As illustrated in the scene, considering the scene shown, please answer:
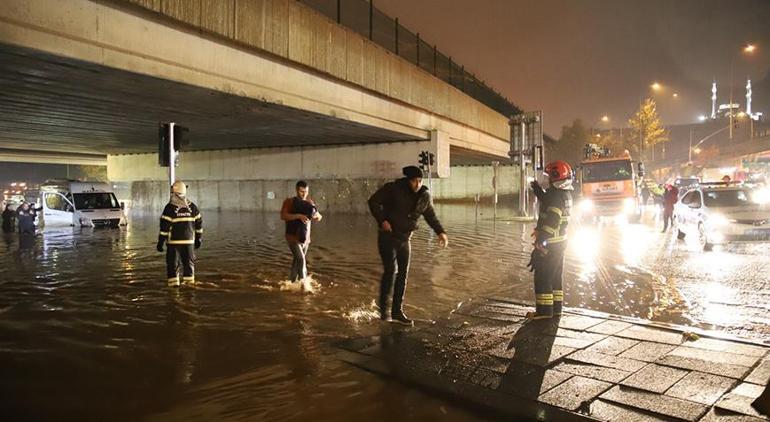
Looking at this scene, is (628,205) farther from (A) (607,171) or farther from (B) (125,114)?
(B) (125,114)

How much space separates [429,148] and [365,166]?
3905mm

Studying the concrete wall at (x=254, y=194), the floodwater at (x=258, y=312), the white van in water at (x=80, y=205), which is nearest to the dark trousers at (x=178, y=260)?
the floodwater at (x=258, y=312)

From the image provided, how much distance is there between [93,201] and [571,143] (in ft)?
189

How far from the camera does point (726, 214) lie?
13180mm

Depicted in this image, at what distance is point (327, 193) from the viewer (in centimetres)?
3158

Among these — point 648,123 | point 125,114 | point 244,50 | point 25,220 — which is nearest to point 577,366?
point 244,50

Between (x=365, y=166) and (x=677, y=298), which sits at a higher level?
(x=365, y=166)

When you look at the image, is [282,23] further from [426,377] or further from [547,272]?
[426,377]

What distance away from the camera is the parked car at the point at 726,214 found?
42.0 feet

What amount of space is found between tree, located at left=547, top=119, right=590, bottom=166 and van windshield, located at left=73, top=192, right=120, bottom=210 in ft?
178

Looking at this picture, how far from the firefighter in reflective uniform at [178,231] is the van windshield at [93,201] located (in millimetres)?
15645

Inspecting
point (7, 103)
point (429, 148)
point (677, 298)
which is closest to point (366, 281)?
point (677, 298)

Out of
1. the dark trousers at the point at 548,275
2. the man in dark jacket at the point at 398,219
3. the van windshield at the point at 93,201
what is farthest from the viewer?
the van windshield at the point at 93,201

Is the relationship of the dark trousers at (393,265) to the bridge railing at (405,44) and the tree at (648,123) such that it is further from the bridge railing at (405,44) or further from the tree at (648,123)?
the tree at (648,123)
